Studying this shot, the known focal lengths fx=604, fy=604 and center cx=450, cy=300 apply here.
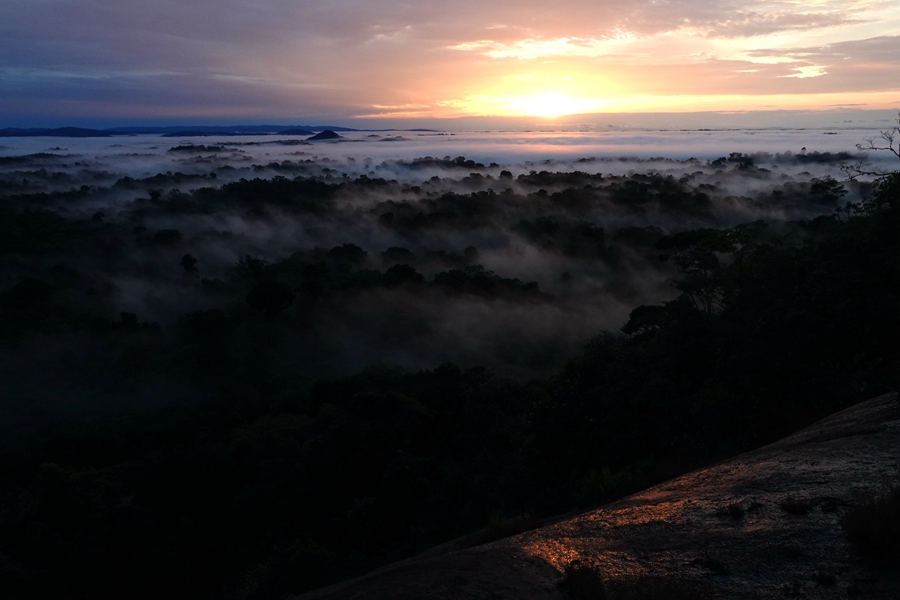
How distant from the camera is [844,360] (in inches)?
432

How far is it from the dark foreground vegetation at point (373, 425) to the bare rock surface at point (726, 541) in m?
0.82

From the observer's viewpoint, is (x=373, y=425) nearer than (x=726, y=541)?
No

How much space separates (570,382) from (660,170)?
117284mm

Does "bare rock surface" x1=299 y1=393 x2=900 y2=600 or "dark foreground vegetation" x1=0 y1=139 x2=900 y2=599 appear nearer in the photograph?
"bare rock surface" x1=299 y1=393 x2=900 y2=600

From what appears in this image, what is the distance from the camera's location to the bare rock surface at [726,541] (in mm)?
5367

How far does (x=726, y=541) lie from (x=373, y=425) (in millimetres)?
14320

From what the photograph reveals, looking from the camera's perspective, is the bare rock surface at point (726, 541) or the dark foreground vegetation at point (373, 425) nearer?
the bare rock surface at point (726, 541)

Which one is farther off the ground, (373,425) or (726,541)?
(726,541)

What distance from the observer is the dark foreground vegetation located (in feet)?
36.8

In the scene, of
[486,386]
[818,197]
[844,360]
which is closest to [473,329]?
[486,386]

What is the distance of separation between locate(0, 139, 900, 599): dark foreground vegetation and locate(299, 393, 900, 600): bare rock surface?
0.82 metres

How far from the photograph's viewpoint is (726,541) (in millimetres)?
6094

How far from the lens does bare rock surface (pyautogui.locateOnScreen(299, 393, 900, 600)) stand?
17.6 ft

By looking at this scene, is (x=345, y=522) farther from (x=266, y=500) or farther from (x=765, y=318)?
(x=765, y=318)
